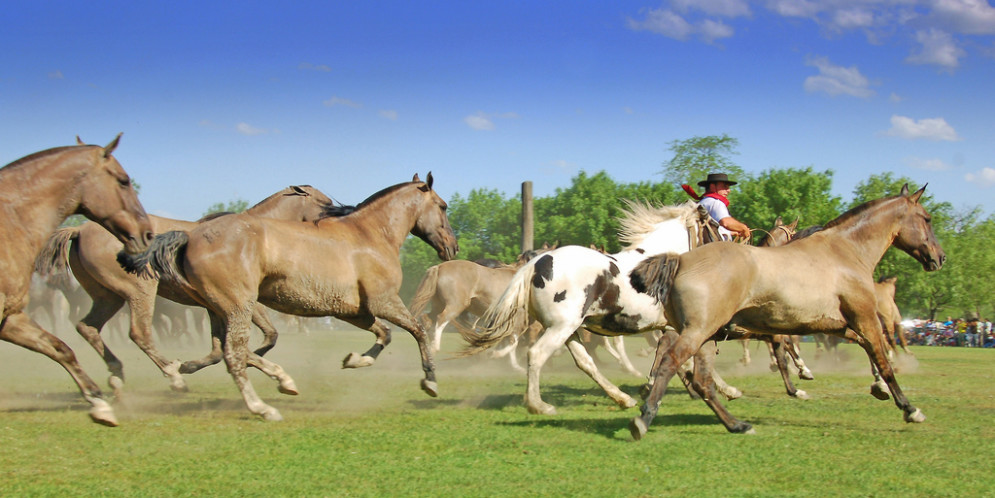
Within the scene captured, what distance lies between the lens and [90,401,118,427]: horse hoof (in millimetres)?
7172

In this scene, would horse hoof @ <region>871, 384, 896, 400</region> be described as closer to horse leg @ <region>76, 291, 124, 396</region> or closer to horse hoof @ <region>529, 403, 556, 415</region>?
horse hoof @ <region>529, 403, 556, 415</region>

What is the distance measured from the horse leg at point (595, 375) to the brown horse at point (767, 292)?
3.84 feet

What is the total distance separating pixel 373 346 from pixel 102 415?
3.15m

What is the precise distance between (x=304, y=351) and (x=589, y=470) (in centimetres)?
1727

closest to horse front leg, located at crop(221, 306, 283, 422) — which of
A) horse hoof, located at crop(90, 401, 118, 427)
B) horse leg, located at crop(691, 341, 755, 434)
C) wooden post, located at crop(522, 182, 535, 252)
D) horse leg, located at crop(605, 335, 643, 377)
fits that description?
horse hoof, located at crop(90, 401, 118, 427)

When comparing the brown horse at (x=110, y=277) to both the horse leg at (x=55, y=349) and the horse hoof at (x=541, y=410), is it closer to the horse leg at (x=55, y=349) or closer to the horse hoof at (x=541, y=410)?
the horse leg at (x=55, y=349)

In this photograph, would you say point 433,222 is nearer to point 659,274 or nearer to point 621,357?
point 659,274

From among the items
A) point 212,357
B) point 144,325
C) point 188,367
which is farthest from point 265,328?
point 144,325

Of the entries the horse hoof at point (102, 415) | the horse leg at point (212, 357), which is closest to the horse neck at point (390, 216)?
the horse leg at point (212, 357)

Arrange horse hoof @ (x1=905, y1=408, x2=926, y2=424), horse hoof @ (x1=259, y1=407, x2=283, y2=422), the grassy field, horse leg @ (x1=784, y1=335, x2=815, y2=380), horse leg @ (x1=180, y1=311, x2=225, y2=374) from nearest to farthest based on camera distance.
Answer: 1. the grassy field
2. horse hoof @ (x1=905, y1=408, x2=926, y2=424)
3. horse hoof @ (x1=259, y1=407, x2=283, y2=422)
4. horse leg @ (x1=180, y1=311, x2=225, y2=374)
5. horse leg @ (x1=784, y1=335, x2=815, y2=380)

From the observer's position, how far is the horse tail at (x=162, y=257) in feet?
26.3

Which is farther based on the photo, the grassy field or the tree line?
the tree line

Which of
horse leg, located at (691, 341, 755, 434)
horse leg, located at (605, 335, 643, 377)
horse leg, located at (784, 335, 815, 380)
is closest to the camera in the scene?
horse leg, located at (691, 341, 755, 434)

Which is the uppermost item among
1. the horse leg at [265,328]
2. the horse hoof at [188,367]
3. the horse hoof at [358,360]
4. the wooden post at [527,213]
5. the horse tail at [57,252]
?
the wooden post at [527,213]
